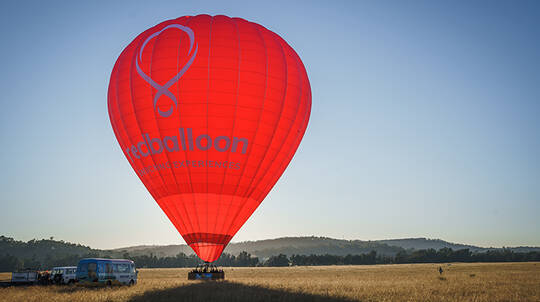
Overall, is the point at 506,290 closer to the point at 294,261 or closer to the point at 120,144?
the point at 120,144

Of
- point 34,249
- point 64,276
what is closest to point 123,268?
point 64,276

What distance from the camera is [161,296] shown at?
65.7 feet

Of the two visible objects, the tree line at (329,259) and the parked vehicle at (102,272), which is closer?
the parked vehicle at (102,272)

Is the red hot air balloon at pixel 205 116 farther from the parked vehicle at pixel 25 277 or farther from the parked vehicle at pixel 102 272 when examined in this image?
the parked vehicle at pixel 25 277

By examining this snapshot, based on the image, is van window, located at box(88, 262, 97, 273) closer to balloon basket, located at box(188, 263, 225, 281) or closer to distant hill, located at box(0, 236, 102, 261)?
balloon basket, located at box(188, 263, 225, 281)

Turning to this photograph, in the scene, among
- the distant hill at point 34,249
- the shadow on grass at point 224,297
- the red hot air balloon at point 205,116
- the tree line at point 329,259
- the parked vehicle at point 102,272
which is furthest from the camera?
the distant hill at point 34,249

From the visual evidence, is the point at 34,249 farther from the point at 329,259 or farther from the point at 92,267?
the point at 92,267

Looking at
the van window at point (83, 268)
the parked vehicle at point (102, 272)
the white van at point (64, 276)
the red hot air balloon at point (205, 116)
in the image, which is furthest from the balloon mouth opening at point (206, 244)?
the white van at point (64, 276)

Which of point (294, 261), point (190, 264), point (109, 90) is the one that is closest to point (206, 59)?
point (109, 90)

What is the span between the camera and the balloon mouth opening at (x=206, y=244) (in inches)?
1021

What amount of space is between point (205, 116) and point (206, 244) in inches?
273

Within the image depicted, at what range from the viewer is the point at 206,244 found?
26.0 metres

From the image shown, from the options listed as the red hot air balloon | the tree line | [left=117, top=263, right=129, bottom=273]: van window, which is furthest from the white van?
the tree line

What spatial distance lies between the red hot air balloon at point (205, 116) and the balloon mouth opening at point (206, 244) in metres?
0.05
